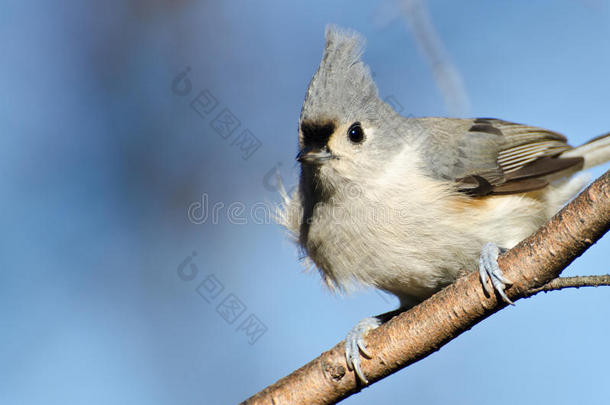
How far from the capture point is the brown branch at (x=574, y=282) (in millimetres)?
1646

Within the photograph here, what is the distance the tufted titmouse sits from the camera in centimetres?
252

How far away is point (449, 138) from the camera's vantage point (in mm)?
3000

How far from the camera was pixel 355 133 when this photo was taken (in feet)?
8.68

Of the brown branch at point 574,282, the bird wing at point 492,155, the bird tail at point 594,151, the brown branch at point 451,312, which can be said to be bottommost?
the brown branch at point 574,282

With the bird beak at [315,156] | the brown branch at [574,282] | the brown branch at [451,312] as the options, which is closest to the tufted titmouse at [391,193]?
the bird beak at [315,156]

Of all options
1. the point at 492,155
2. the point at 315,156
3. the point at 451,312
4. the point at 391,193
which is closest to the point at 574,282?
the point at 451,312

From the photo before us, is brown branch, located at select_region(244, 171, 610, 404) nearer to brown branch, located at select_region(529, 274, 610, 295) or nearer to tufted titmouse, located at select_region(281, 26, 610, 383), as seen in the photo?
brown branch, located at select_region(529, 274, 610, 295)

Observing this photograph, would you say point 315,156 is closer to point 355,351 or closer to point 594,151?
point 355,351

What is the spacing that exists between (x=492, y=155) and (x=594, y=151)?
18.9 inches

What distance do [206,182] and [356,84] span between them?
1545 millimetres

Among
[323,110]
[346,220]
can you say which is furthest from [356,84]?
[346,220]

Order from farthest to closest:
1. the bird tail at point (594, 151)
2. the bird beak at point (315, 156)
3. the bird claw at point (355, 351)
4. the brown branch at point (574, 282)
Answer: the bird tail at point (594, 151) < the bird beak at point (315, 156) < the bird claw at point (355, 351) < the brown branch at point (574, 282)

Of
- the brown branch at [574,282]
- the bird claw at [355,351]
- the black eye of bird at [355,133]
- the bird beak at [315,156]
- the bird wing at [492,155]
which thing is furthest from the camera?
the bird wing at [492,155]

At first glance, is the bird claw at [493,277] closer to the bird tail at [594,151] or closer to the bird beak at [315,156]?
the bird beak at [315,156]
